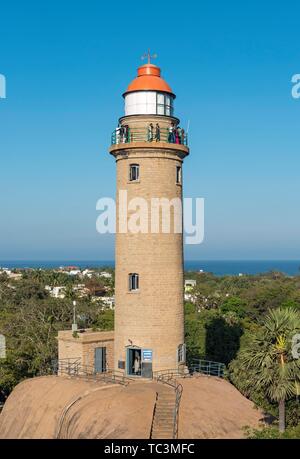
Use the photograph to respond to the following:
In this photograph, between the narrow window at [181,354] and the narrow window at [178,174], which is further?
the narrow window at [178,174]

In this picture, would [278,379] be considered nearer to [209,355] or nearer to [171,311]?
[171,311]

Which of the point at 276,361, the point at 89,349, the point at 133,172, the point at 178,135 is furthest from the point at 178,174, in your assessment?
the point at 276,361

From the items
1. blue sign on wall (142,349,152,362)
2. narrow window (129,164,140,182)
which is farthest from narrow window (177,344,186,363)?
narrow window (129,164,140,182)

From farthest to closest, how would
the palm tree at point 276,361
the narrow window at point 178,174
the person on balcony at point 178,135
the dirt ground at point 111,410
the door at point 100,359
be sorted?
the door at point 100,359, the narrow window at point 178,174, the person on balcony at point 178,135, the dirt ground at point 111,410, the palm tree at point 276,361

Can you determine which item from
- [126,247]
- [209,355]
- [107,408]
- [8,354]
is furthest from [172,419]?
[209,355]

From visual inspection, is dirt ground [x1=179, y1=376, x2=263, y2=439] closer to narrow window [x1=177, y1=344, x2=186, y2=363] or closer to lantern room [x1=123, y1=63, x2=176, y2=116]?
narrow window [x1=177, y1=344, x2=186, y2=363]

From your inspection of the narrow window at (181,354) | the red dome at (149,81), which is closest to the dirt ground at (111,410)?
the narrow window at (181,354)

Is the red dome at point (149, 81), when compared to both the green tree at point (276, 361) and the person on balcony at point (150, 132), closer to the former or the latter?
the person on balcony at point (150, 132)
